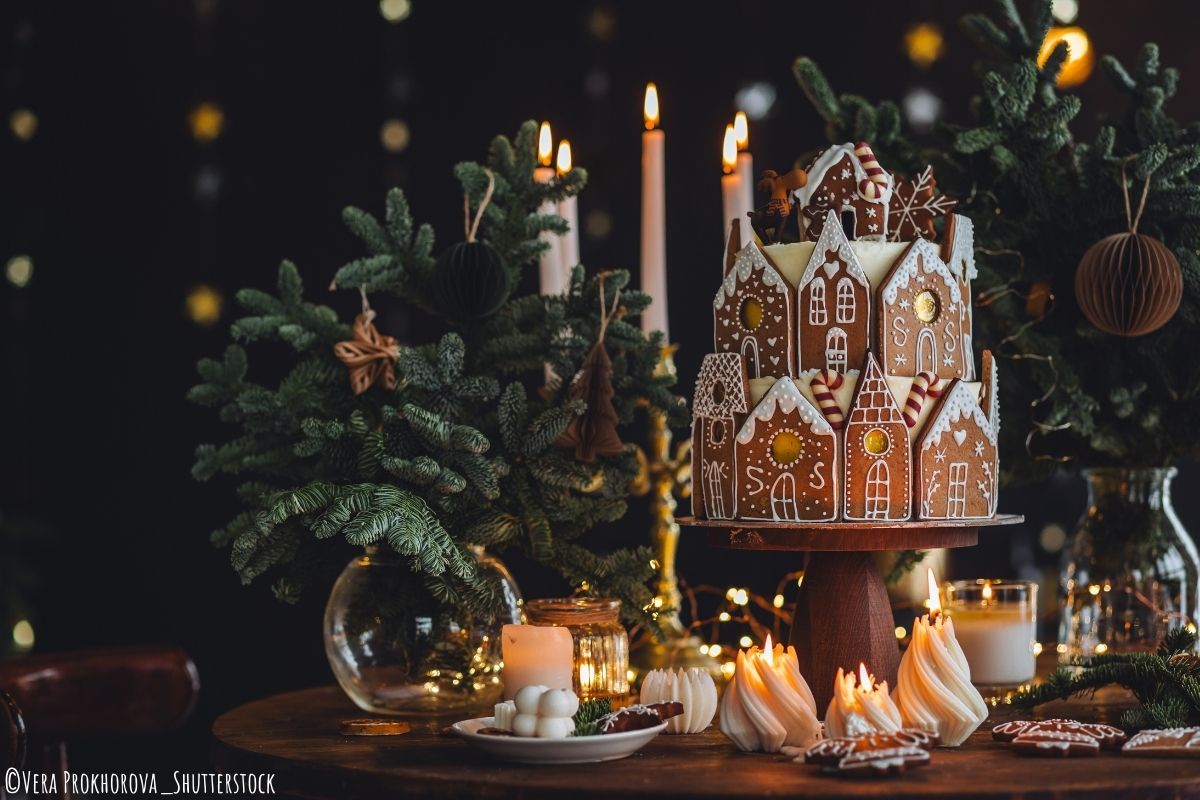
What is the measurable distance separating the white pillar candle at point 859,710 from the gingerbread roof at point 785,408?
0.26m

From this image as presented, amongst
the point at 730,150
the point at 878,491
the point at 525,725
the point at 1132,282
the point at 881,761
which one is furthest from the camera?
the point at 730,150

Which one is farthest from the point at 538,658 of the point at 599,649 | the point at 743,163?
the point at 743,163

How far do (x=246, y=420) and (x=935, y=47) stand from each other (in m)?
1.73

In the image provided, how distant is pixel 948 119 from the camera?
2.88m

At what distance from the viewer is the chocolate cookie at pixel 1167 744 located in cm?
135

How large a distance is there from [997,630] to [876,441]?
421 mm

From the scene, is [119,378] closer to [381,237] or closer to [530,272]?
[530,272]

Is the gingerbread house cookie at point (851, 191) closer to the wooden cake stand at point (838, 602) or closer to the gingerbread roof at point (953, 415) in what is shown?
the gingerbread roof at point (953, 415)

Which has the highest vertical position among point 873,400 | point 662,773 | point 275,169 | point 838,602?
point 275,169

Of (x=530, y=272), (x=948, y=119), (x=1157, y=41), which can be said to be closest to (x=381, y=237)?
(x=530, y=272)

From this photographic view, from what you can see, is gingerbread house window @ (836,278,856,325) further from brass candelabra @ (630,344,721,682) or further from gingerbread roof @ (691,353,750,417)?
brass candelabra @ (630,344,721,682)

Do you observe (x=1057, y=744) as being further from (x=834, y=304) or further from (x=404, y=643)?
(x=404, y=643)

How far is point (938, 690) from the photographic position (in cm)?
142

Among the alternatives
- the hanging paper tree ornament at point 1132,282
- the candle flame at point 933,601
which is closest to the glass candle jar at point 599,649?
the candle flame at point 933,601
